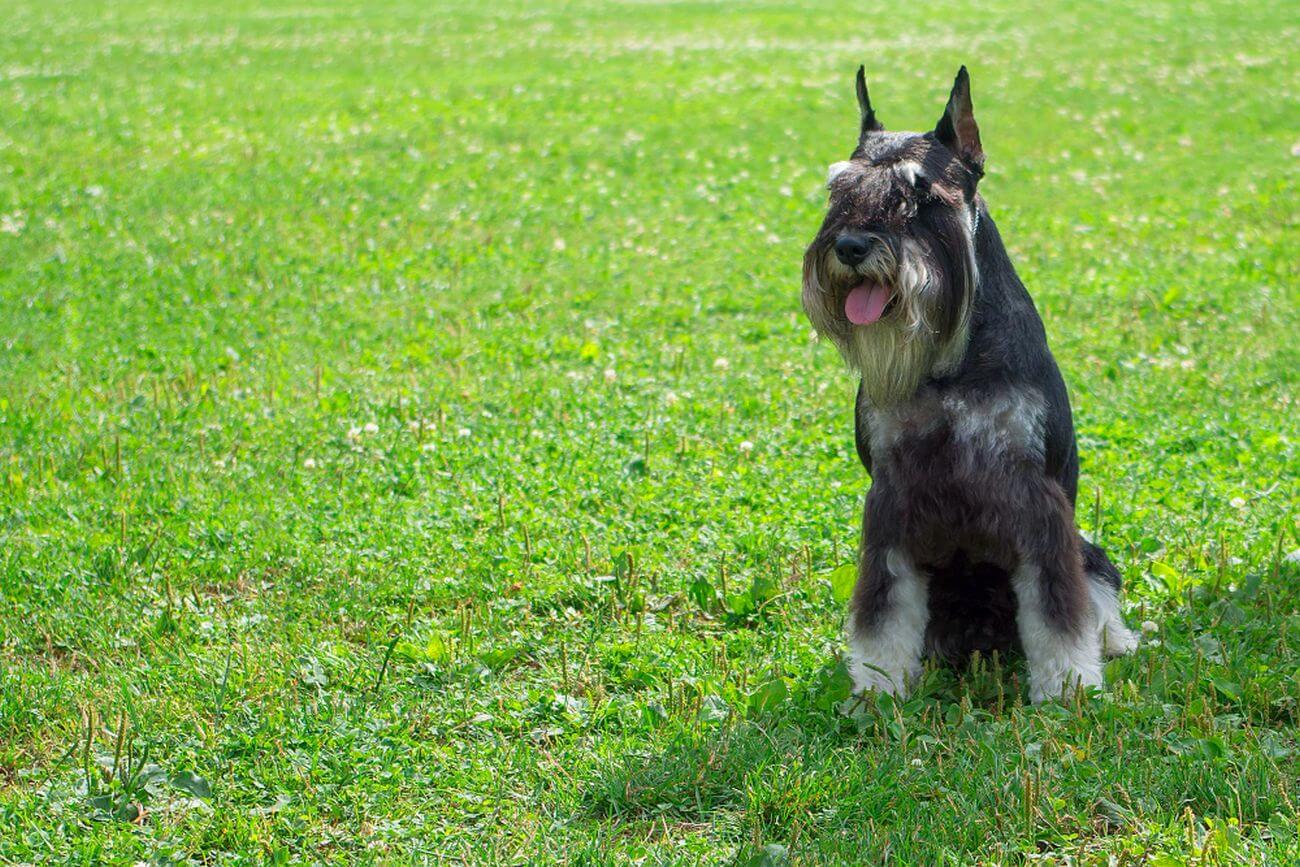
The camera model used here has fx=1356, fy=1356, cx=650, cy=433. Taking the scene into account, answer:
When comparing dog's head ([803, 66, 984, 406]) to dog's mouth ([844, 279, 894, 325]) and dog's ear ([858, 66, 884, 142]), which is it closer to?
dog's mouth ([844, 279, 894, 325])

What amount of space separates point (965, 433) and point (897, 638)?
752 millimetres

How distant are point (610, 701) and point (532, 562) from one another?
1.20 m

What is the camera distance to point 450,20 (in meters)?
25.3

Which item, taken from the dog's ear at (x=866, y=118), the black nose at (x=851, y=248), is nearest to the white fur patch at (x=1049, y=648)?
the black nose at (x=851, y=248)

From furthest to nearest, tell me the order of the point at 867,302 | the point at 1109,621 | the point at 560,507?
the point at 560,507 → the point at 1109,621 → the point at 867,302

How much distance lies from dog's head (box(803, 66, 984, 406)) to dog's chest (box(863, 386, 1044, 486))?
105 millimetres

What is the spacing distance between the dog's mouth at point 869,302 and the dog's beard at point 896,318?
0.06ft

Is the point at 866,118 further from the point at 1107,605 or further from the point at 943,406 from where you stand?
the point at 1107,605

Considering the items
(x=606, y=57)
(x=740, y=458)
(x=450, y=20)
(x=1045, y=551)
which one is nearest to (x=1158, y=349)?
(x=740, y=458)

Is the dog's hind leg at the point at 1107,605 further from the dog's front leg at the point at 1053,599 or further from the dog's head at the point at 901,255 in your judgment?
the dog's head at the point at 901,255

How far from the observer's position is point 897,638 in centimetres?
462

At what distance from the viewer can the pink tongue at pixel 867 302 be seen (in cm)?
426

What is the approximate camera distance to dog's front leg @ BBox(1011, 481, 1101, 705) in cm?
444

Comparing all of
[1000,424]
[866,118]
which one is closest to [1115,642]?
[1000,424]
